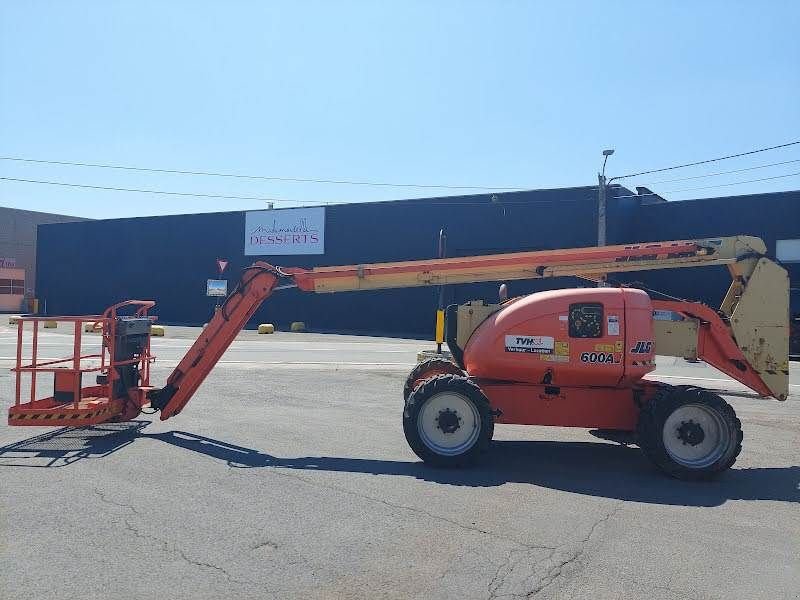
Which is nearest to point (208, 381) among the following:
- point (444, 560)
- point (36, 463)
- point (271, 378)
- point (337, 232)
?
point (271, 378)

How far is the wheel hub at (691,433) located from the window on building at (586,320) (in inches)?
55.0

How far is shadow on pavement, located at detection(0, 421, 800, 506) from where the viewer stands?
6.94m

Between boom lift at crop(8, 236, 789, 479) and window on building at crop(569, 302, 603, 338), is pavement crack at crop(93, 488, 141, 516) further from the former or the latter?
window on building at crop(569, 302, 603, 338)

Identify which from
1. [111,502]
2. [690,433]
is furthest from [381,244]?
[111,502]

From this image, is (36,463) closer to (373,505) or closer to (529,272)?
(373,505)

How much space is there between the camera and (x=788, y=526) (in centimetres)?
592

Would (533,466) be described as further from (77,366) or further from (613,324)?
(77,366)

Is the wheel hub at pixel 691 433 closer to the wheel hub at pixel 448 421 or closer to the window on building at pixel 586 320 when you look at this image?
the window on building at pixel 586 320

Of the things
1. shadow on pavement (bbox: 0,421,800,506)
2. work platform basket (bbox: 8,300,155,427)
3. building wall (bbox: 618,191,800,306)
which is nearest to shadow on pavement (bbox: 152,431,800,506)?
shadow on pavement (bbox: 0,421,800,506)

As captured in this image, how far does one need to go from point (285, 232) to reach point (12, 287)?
109 feet

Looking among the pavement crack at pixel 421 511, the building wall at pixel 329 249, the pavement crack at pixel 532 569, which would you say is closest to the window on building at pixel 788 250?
the building wall at pixel 329 249

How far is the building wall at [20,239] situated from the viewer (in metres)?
59.0

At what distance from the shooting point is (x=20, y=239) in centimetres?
6000

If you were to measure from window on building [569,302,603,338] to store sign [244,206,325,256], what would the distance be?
3178 centimetres
